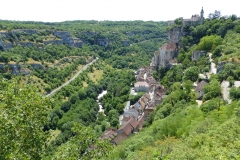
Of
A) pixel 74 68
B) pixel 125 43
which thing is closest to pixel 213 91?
pixel 74 68

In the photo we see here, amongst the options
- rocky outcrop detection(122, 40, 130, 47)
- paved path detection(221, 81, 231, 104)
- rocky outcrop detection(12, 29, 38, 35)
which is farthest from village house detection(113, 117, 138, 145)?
rocky outcrop detection(122, 40, 130, 47)

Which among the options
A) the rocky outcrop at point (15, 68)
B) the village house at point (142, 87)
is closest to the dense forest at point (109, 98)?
the rocky outcrop at point (15, 68)

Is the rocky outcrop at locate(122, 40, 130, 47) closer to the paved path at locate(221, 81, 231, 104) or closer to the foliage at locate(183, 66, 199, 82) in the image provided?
the foliage at locate(183, 66, 199, 82)

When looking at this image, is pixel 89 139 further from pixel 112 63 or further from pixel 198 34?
pixel 112 63

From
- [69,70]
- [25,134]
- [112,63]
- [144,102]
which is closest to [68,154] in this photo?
[25,134]

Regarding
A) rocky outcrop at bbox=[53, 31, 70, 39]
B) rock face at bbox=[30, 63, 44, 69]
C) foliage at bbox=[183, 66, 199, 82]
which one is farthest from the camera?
rocky outcrop at bbox=[53, 31, 70, 39]

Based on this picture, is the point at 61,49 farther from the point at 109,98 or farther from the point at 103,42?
the point at 109,98

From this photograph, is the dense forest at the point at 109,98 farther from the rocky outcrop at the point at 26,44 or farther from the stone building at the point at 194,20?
the stone building at the point at 194,20
